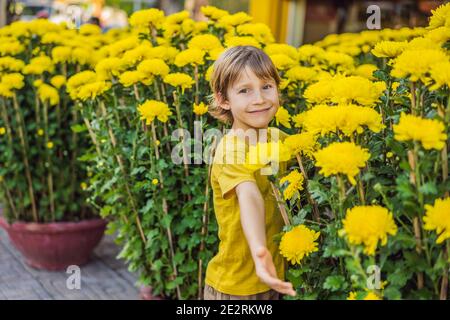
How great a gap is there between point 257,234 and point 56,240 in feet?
8.88

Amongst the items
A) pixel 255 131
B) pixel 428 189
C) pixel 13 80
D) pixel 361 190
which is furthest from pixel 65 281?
pixel 428 189

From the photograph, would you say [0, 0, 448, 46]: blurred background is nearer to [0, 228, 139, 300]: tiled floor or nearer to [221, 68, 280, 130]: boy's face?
[0, 228, 139, 300]: tiled floor

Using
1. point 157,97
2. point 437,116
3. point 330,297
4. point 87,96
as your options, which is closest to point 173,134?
point 157,97

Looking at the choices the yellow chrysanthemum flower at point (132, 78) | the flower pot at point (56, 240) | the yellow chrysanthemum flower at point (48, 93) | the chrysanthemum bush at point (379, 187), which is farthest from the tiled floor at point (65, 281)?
the chrysanthemum bush at point (379, 187)

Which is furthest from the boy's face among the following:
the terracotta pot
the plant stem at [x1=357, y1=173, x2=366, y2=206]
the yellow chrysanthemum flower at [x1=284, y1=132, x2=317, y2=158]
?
the terracotta pot

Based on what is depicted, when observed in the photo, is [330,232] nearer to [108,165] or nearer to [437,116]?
[437,116]

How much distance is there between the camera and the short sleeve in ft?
5.99

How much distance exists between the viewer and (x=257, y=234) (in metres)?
1.67

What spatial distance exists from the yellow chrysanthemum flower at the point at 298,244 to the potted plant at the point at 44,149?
232 cm

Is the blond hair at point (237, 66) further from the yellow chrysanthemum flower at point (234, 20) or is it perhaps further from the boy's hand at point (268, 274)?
the yellow chrysanthemum flower at point (234, 20)

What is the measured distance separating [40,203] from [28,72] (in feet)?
3.01

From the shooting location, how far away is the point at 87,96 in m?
2.88

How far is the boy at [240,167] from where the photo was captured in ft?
6.36

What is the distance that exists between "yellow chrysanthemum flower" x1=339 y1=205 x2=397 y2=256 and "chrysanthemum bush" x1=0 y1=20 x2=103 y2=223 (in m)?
2.65
